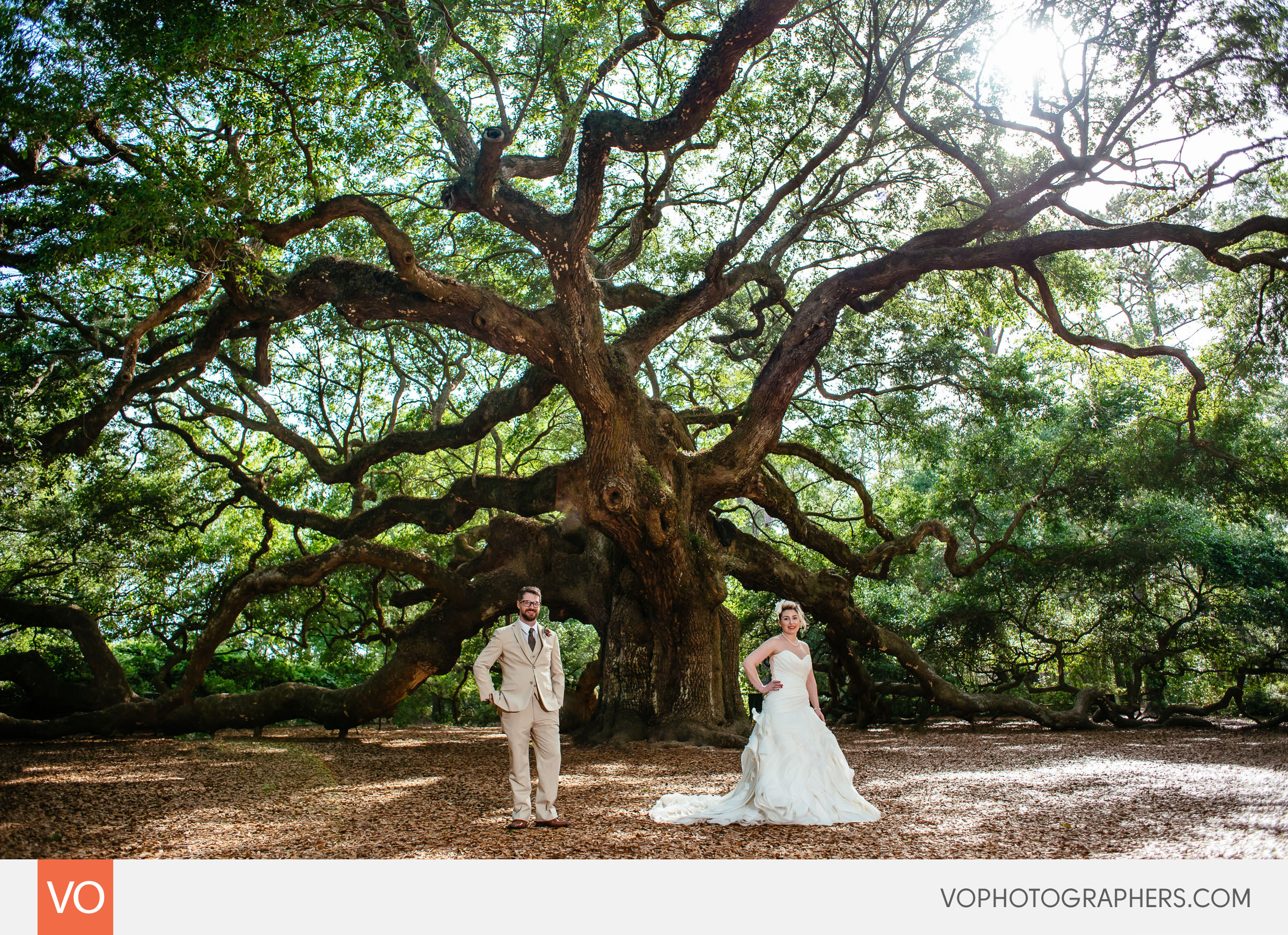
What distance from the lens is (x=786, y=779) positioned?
496cm

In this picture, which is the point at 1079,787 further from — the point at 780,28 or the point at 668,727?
the point at 780,28

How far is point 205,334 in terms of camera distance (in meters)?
8.55

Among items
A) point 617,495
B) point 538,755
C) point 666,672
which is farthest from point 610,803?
point 666,672

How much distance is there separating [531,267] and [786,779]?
9032 mm

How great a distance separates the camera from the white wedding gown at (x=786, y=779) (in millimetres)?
4797

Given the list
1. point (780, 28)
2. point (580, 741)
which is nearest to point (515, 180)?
point (780, 28)

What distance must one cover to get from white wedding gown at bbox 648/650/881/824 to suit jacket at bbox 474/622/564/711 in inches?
40.7

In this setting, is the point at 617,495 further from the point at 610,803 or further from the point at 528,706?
the point at 528,706

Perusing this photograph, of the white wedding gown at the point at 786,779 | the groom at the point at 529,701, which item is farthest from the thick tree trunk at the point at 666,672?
the groom at the point at 529,701

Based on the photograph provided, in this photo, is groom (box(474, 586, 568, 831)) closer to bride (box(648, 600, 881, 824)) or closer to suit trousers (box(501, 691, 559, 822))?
suit trousers (box(501, 691, 559, 822))

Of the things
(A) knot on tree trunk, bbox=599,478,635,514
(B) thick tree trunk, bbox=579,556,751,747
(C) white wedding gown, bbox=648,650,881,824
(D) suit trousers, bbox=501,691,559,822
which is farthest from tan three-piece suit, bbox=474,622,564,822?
(B) thick tree trunk, bbox=579,556,751,747

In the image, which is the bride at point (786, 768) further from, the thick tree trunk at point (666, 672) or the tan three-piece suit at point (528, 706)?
the thick tree trunk at point (666, 672)
